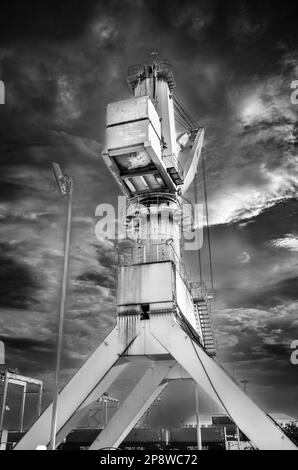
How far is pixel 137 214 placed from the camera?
20.1 m

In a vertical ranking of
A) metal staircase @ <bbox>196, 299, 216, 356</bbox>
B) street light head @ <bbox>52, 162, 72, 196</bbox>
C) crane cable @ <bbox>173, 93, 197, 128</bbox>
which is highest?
crane cable @ <bbox>173, 93, 197, 128</bbox>

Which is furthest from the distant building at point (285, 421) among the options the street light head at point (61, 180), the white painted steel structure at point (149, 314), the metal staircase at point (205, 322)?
the street light head at point (61, 180)

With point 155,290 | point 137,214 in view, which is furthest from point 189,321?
point 137,214

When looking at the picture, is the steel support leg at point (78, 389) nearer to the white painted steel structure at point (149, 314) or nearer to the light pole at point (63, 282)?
the white painted steel structure at point (149, 314)

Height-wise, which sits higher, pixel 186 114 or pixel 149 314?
pixel 186 114

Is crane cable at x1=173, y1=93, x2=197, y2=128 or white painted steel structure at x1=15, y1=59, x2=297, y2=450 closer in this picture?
white painted steel structure at x1=15, y1=59, x2=297, y2=450

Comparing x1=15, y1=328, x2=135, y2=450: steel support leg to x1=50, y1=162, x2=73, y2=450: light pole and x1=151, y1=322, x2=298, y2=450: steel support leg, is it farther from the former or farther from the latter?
x1=151, y1=322, x2=298, y2=450: steel support leg

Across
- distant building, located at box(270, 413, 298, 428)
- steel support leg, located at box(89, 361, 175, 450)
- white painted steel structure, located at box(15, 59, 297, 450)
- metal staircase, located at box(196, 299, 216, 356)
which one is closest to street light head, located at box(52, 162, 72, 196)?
white painted steel structure, located at box(15, 59, 297, 450)

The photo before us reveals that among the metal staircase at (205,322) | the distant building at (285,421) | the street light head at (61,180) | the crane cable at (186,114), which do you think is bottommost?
the distant building at (285,421)

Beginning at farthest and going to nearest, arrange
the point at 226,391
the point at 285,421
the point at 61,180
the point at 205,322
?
the point at 285,421 → the point at 205,322 → the point at 61,180 → the point at 226,391

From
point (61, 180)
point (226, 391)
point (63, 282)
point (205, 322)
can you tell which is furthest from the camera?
point (205, 322)

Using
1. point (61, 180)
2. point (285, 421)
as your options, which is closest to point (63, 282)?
point (61, 180)

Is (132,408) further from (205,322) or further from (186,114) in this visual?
(186,114)
